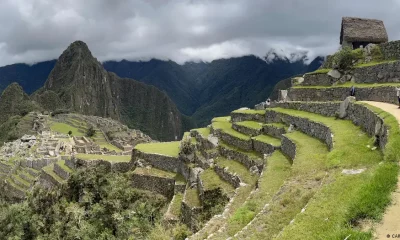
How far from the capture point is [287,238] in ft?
19.8

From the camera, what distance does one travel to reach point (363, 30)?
24234 mm

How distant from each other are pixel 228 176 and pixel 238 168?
2.52ft

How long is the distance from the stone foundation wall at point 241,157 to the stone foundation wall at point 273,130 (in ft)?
6.65

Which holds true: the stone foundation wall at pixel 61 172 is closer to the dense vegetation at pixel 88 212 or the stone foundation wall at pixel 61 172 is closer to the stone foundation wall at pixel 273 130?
the dense vegetation at pixel 88 212

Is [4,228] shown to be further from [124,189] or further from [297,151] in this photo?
[297,151]

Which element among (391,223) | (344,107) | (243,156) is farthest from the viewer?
(243,156)

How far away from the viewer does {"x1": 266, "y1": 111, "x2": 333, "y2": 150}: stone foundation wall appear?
1270 cm

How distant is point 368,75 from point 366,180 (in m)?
12.9

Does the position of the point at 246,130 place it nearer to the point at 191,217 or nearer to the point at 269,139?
the point at 269,139

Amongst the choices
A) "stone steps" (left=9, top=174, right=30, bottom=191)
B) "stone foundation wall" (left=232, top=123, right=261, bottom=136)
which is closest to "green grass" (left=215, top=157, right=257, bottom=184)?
"stone foundation wall" (left=232, top=123, right=261, bottom=136)

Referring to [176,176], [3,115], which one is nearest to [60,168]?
[176,176]

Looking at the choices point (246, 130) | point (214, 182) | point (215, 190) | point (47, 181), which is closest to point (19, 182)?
point (47, 181)

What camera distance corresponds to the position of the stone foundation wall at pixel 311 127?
41.7ft

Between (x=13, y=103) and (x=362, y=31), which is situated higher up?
(x=362, y=31)
